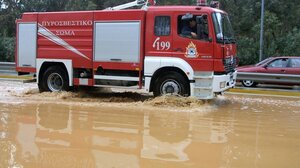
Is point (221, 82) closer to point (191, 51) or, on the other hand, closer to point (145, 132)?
point (191, 51)

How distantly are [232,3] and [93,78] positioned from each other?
772 inches

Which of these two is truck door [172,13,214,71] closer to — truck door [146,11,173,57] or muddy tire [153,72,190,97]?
truck door [146,11,173,57]

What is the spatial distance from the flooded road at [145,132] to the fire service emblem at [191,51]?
3.67 feet

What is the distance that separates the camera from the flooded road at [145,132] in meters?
6.00

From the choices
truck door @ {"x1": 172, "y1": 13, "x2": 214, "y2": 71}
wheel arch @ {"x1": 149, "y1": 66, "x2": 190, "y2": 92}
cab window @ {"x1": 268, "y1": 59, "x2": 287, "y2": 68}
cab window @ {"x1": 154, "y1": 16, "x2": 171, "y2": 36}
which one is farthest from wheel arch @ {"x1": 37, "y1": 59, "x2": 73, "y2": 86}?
cab window @ {"x1": 268, "y1": 59, "x2": 287, "y2": 68}

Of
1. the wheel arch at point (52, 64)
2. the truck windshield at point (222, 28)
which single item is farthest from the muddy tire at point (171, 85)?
the wheel arch at point (52, 64)

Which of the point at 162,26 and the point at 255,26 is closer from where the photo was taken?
the point at 162,26

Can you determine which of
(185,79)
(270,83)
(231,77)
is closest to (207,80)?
(185,79)

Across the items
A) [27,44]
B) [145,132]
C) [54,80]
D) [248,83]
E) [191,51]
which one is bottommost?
[145,132]

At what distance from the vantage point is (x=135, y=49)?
11.6m

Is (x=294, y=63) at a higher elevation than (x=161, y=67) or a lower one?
higher

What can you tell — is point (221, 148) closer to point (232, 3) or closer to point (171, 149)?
point (171, 149)

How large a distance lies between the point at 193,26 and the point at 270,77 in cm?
548

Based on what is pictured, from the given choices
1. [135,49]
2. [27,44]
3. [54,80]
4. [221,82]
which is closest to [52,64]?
[54,80]
